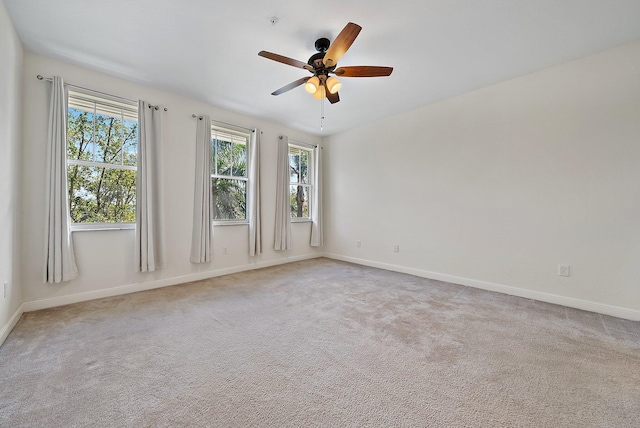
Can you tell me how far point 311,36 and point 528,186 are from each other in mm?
3011

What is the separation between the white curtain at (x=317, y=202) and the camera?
5.47 meters

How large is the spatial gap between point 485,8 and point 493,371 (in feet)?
8.97

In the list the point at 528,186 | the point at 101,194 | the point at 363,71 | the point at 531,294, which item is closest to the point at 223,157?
the point at 101,194

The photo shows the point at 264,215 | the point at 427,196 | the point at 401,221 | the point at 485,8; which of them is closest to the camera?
the point at 485,8

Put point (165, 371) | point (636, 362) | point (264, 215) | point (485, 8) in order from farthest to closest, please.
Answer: point (264, 215)
point (485, 8)
point (636, 362)
point (165, 371)

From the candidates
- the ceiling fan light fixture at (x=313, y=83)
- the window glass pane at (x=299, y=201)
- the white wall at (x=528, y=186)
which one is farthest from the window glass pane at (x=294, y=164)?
the ceiling fan light fixture at (x=313, y=83)

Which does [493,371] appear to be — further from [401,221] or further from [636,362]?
[401,221]

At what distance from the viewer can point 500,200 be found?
3.29 meters

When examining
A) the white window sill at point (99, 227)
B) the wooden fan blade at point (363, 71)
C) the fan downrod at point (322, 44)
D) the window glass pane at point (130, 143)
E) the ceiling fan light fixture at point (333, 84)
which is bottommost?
the white window sill at point (99, 227)

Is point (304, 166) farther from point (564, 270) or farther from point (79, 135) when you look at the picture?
point (564, 270)

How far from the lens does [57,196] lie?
8.84 feet

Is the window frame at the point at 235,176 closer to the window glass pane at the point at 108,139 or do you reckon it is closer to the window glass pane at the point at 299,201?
the window glass pane at the point at 299,201

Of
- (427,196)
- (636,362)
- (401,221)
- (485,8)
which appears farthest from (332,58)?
(636,362)

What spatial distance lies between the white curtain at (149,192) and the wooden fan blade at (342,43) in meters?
2.49
